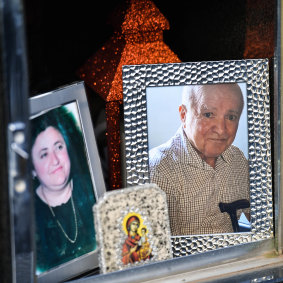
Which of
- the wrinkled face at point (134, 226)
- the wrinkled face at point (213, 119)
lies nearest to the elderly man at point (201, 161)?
the wrinkled face at point (213, 119)

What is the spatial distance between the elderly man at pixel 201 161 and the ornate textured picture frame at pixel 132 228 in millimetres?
89

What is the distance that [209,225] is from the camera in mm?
912

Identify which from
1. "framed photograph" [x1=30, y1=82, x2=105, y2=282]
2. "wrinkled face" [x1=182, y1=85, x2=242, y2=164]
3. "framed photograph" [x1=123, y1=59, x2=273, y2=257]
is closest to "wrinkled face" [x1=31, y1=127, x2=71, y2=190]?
"framed photograph" [x1=30, y1=82, x2=105, y2=282]

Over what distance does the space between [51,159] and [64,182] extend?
Answer: 0.16 ft

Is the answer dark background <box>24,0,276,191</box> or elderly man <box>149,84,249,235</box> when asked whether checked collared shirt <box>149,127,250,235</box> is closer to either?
elderly man <box>149,84,249,235</box>

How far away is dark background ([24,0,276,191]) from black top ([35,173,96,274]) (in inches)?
6.3

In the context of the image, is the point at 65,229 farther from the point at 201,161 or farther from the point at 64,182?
the point at 201,161

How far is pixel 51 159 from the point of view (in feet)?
2.60

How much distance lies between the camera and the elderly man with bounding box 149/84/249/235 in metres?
0.89

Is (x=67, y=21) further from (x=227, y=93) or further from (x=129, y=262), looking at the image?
(x=129, y=262)

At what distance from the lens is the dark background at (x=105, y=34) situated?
0.91 m

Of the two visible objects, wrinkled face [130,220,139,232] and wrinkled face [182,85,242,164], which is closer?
wrinkled face [130,220,139,232]

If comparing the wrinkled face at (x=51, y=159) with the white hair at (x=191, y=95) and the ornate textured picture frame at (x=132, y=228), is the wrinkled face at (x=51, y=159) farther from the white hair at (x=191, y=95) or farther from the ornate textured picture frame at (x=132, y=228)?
the white hair at (x=191, y=95)

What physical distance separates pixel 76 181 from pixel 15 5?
0.34 m
